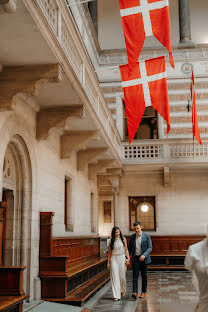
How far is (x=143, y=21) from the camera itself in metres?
8.83

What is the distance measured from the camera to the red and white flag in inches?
413

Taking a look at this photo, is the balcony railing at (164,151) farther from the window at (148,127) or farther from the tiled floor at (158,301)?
the tiled floor at (158,301)

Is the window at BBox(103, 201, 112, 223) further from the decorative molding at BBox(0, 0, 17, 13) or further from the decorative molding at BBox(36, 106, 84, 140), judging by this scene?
the decorative molding at BBox(0, 0, 17, 13)

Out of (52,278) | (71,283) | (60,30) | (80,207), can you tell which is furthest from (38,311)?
(80,207)

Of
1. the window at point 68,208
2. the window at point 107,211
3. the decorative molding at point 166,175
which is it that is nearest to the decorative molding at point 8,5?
the window at point 68,208

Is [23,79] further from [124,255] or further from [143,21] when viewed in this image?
[124,255]

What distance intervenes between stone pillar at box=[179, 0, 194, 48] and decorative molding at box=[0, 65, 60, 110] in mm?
14797

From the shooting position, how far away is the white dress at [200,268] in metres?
4.13

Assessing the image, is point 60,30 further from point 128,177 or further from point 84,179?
point 128,177

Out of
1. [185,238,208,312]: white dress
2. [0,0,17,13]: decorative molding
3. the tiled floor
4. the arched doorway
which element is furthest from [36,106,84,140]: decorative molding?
[185,238,208,312]: white dress

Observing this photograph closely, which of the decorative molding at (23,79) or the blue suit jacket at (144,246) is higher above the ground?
the decorative molding at (23,79)

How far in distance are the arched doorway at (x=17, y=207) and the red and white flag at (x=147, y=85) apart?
10.6 ft

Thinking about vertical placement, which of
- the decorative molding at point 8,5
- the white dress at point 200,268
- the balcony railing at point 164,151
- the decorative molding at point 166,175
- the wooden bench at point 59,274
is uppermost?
the balcony railing at point 164,151

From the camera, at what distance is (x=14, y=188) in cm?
898
